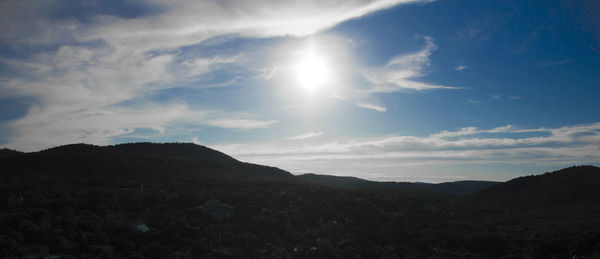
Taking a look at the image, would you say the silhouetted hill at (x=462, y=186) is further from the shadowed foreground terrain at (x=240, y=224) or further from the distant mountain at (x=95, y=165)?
the distant mountain at (x=95, y=165)

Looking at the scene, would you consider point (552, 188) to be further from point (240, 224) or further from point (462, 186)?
point (462, 186)

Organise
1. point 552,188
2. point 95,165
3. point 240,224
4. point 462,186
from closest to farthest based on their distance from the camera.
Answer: point 240,224, point 95,165, point 552,188, point 462,186

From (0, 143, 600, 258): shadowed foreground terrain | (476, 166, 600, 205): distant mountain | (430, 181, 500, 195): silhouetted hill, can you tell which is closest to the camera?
(0, 143, 600, 258): shadowed foreground terrain

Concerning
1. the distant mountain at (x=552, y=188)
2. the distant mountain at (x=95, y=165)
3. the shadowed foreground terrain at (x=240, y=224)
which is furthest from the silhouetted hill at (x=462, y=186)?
the distant mountain at (x=95, y=165)

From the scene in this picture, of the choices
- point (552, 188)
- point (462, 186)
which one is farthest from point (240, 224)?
point (462, 186)

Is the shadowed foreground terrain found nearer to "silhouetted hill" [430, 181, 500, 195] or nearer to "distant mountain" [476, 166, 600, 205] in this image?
"distant mountain" [476, 166, 600, 205]

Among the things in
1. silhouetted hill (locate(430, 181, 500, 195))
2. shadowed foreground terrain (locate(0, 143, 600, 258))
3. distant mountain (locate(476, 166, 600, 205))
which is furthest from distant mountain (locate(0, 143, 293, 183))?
silhouetted hill (locate(430, 181, 500, 195))

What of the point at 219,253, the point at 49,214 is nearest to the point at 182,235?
the point at 219,253

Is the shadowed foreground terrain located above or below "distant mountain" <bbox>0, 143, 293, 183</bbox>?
below

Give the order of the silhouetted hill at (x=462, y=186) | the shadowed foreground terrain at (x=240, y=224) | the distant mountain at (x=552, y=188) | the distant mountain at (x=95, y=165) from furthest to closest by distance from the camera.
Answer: the silhouetted hill at (x=462, y=186), the distant mountain at (x=552, y=188), the distant mountain at (x=95, y=165), the shadowed foreground terrain at (x=240, y=224)
